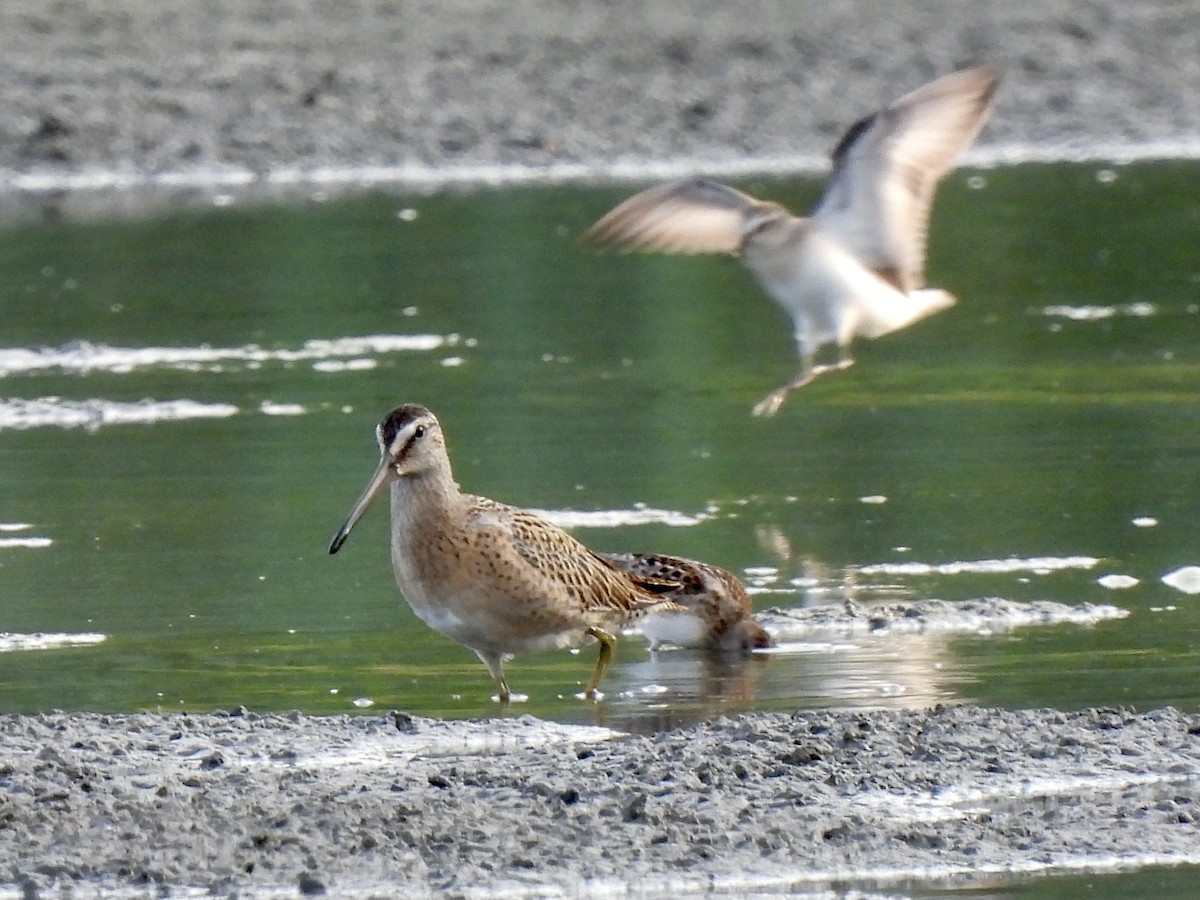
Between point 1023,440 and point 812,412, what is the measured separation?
146cm

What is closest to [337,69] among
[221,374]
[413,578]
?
[221,374]

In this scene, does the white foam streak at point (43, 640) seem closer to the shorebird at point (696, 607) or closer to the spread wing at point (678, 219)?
the shorebird at point (696, 607)

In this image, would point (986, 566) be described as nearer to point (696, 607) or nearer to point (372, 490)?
point (696, 607)

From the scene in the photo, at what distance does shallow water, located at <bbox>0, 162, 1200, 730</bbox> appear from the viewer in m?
8.98

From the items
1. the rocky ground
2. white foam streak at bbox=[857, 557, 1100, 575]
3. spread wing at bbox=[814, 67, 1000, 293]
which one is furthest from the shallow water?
spread wing at bbox=[814, 67, 1000, 293]

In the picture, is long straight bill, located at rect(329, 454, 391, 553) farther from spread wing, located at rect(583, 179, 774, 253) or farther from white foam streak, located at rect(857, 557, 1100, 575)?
white foam streak, located at rect(857, 557, 1100, 575)

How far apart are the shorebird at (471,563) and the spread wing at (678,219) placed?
1788 mm

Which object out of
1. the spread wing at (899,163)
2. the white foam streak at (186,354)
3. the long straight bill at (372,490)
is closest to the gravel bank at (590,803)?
the long straight bill at (372,490)

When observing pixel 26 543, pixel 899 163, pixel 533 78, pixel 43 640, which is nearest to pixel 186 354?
pixel 26 543

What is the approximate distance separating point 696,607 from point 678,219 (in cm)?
187

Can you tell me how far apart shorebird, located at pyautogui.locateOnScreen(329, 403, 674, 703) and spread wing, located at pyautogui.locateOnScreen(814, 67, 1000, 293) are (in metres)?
2.49

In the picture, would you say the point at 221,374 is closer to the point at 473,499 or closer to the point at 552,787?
the point at 473,499

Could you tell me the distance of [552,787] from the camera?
7039 mm

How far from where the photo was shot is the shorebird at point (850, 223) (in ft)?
34.8
